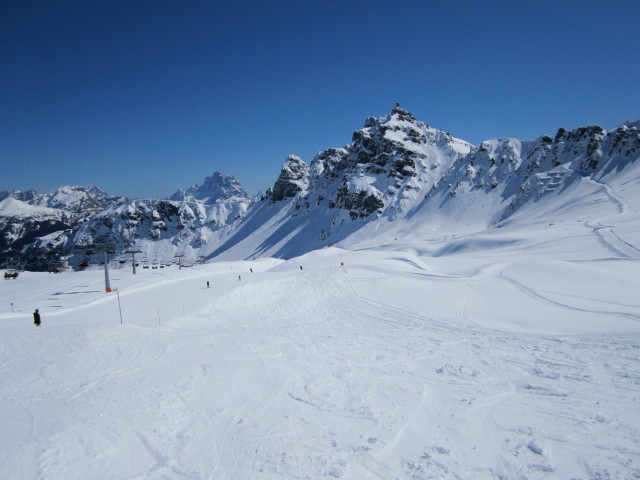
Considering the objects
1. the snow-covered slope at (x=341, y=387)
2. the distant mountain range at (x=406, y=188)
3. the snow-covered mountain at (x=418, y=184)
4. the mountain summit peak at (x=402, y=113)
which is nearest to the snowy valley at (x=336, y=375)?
the snow-covered slope at (x=341, y=387)

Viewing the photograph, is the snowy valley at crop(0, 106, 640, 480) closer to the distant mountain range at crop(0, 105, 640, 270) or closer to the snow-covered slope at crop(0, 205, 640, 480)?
the snow-covered slope at crop(0, 205, 640, 480)

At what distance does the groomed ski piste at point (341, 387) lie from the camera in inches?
239

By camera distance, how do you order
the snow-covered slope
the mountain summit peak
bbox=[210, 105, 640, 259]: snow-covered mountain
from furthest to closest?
the mountain summit peak → bbox=[210, 105, 640, 259]: snow-covered mountain → the snow-covered slope

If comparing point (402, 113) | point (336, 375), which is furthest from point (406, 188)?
point (336, 375)

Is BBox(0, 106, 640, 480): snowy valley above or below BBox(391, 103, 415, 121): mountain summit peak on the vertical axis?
below

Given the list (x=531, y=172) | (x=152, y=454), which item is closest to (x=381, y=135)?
(x=531, y=172)

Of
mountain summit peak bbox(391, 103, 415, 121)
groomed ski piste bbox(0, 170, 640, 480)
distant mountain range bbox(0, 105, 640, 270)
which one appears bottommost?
groomed ski piste bbox(0, 170, 640, 480)

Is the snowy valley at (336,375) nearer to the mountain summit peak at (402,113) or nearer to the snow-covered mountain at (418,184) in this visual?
the snow-covered mountain at (418,184)

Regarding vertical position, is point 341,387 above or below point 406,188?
below

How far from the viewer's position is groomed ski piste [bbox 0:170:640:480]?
606cm

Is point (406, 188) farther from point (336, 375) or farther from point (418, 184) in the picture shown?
point (336, 375)

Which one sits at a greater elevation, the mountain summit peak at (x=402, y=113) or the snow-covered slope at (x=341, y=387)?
the mountain summit peak at (x=402, y=113)

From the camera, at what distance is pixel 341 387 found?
9031 millimetres

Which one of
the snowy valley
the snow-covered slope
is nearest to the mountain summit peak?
the snowy valley
